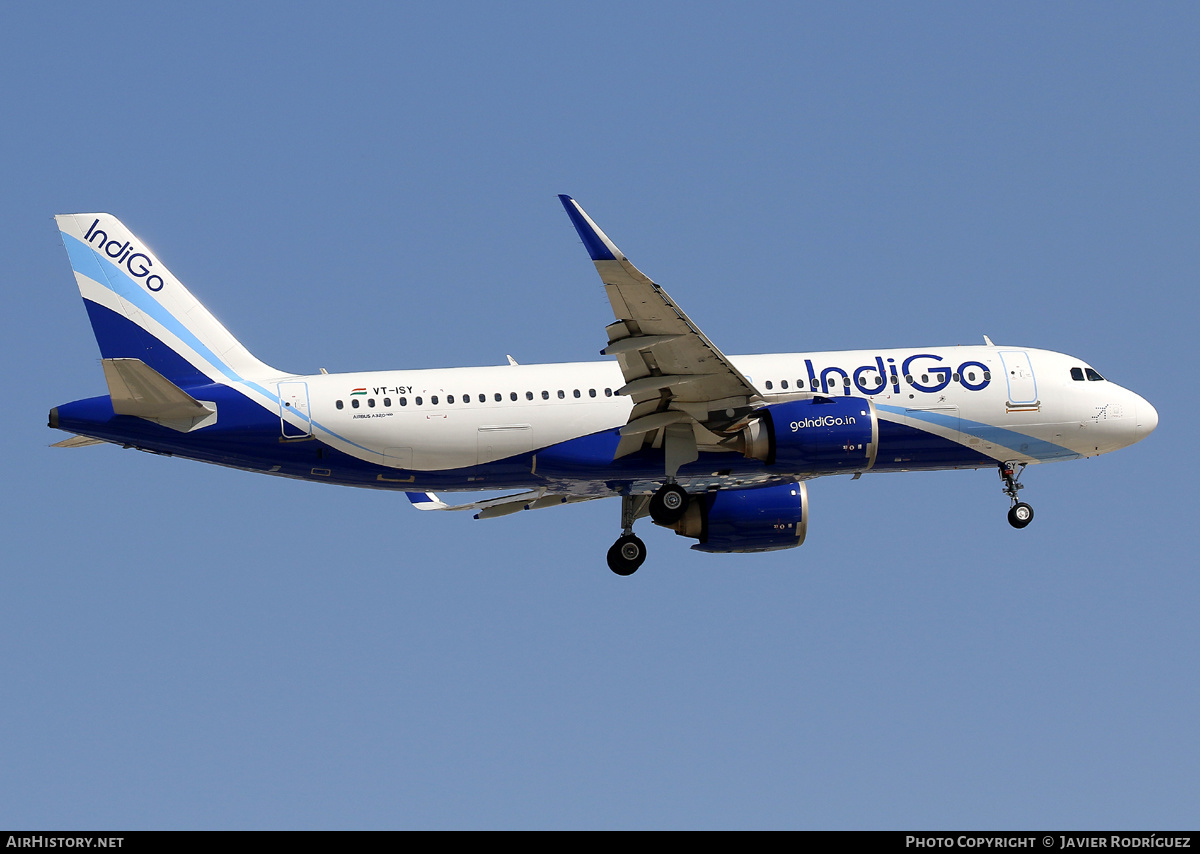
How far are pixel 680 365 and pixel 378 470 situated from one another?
30.3 ft

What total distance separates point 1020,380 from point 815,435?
794cm

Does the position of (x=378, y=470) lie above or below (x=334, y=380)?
below

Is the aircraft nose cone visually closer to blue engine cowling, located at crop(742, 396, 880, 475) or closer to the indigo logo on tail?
blue engine cowling, located at crop(742, 396, 880, 475)

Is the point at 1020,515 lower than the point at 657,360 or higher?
lower

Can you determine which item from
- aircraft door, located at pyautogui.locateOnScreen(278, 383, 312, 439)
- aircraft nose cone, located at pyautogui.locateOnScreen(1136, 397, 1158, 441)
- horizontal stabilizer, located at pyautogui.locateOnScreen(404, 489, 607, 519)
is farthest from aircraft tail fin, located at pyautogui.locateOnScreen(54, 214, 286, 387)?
aircraft nose cone, located at pyautogui.locateOnScreen(1136, 397, 1158, 441)

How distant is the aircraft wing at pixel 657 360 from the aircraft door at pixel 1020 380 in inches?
337

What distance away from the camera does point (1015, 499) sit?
1730 inches

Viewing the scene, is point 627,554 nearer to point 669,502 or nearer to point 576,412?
point 669,502

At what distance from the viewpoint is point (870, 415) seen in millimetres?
39531

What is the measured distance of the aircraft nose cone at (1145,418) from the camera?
44.3 metres

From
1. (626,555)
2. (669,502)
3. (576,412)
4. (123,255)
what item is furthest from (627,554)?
(123,255)
